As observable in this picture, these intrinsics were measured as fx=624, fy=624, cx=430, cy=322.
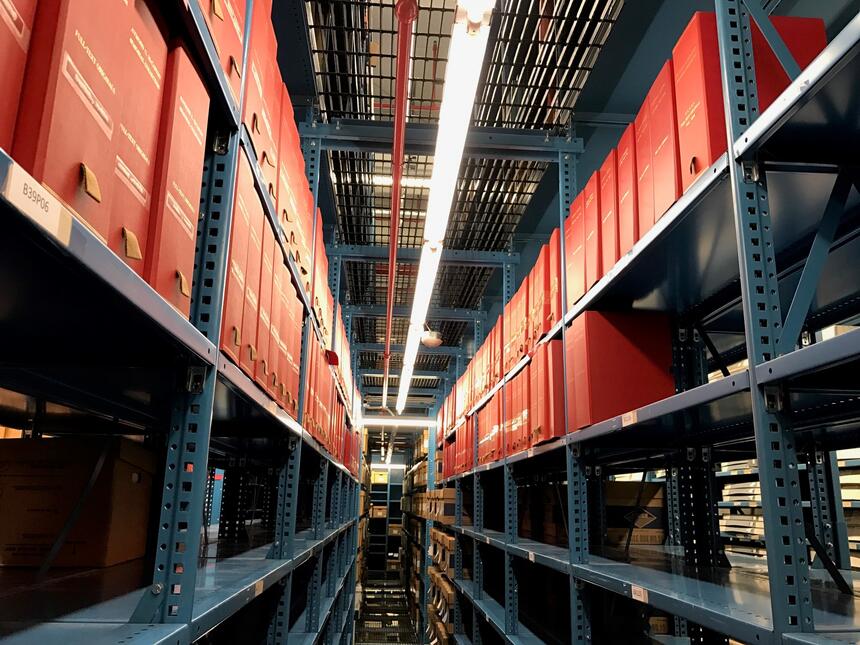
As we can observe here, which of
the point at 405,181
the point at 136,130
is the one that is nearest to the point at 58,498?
the point at 136,130

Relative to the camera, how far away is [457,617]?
5.32 meters

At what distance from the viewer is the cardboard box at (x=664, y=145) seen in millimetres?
1608

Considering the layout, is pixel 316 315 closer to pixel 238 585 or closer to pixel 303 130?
pixel 303 130

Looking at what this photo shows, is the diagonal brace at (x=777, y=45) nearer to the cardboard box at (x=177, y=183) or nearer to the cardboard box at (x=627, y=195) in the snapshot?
the cardboard box at (x=627, y=195)

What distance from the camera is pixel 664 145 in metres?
1.68

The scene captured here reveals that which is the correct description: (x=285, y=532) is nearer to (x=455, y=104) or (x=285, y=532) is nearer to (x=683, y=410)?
(x=683, y=410)

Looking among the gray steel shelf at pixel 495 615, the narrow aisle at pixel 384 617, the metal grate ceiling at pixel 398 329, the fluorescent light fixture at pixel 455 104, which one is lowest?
the narrow aisle at pixel 384 617

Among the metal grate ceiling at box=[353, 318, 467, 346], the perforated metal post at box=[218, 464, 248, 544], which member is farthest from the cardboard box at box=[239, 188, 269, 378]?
the metal grate ceiling at box=[353, 318, 467, 346]

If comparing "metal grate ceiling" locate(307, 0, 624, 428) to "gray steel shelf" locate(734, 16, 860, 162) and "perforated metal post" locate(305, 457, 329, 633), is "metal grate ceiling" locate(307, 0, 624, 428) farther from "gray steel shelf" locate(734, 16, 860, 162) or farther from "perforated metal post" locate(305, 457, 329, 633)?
"perforated metal post" locate(305, 457, 329, 633)

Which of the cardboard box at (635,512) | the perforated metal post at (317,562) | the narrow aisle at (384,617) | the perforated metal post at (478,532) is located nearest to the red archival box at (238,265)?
the perforated metal post at (317,562)

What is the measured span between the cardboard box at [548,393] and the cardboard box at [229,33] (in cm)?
177

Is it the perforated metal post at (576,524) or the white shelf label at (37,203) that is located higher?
the white shelf label at (37,203)

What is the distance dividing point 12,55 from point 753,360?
3.93ft

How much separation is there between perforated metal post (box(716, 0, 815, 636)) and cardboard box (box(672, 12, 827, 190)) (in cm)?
12
